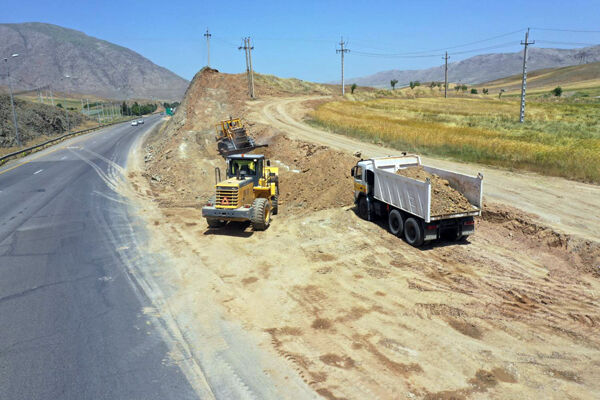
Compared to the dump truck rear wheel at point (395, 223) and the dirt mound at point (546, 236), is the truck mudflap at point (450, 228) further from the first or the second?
the dirt mound at point (546, 236)

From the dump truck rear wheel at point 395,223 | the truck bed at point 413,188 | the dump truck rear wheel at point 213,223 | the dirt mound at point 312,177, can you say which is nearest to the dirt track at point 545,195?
the truck bed at point 413,188

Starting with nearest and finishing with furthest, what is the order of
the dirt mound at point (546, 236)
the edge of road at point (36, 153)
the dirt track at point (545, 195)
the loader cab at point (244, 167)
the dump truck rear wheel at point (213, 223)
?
the dirt mound at point (546, 236), the dirt track at point (545, 195), the dump truck rear wheel at point (213, 223), the loader cab at point (244, 167), the edge of road at point (36, 153)

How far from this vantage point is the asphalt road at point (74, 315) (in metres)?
7.08

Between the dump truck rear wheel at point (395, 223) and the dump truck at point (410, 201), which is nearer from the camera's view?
the dump truck at point (410, 201)

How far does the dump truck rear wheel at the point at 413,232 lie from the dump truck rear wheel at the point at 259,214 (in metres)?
5.23

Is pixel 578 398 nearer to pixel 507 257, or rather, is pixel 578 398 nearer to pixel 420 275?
pixel 420 275

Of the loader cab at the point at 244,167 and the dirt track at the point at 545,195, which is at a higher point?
the loader cab at the point at 244,167

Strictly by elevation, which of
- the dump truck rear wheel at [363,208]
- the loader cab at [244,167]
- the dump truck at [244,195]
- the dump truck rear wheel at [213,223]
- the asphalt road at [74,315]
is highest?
the loader cab at [244,167]

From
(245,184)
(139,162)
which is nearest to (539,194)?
(245,184)

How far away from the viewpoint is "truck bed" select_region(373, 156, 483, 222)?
12961 mm

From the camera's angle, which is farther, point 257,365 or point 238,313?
point 238,313

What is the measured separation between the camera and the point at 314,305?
10.1 meters

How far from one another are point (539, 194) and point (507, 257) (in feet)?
24.7

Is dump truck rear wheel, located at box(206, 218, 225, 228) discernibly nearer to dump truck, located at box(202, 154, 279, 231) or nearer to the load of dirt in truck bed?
dump truck, located at box(202, 154, 279, 231)
